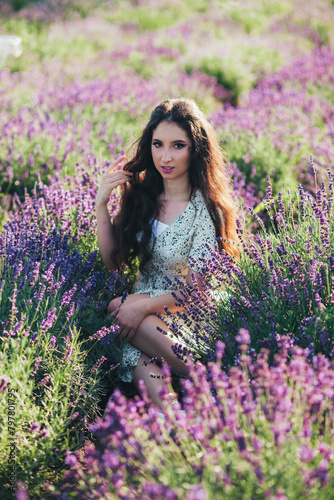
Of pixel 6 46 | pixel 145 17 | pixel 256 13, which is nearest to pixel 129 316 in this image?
pixel 6 46

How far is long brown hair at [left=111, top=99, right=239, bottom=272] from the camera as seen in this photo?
2.76m

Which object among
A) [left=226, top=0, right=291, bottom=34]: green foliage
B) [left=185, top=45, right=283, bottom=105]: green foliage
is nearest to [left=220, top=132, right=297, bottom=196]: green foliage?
[left=185, top=45, right=283, bottom=105]: green foliage

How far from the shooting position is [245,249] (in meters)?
2.57

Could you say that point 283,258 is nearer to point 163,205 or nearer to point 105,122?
point 163,205

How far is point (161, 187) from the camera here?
304cm

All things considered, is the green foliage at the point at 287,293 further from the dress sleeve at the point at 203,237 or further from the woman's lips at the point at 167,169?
the woman's lips at the point at 167,169

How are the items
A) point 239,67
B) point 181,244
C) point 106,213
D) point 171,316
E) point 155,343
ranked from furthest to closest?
point 239,67
point 106,213
point 181,244
point 155,343
point 171,316

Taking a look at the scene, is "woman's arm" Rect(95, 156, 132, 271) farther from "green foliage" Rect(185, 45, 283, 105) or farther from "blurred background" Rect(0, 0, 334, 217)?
"green foliage" Rect(185, 45, 283, 105)

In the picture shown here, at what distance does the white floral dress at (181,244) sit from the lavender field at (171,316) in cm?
23

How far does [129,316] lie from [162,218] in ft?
2.17

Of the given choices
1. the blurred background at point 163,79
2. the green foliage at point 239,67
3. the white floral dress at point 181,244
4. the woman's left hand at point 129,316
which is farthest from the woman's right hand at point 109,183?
the green foliage at point 239,67

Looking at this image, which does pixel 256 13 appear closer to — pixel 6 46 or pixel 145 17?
pixel 145 17

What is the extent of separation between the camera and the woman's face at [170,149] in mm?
2709

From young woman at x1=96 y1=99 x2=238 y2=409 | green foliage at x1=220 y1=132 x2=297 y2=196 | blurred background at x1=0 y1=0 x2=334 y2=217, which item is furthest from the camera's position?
blurred background at x1=0 y1=0 x2=334 y2=217
